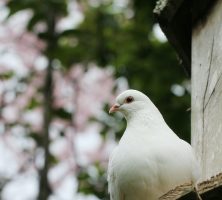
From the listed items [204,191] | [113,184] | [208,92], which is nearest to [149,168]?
[113,184]

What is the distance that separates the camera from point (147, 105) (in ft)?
15.2

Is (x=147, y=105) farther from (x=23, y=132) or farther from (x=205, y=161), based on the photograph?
(x=23, y=132)

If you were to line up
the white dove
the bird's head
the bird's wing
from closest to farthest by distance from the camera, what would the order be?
the white dove < the bird's wing < the bird's head

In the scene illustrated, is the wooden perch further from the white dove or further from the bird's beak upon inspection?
the bird's beak

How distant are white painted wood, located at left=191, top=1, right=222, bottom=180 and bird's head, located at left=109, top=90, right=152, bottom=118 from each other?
0.43 m

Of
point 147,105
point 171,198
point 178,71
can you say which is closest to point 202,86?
point 147,105

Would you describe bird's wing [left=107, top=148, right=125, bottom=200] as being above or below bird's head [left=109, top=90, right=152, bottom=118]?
below

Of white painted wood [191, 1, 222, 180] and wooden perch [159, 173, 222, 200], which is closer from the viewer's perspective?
wooden perch [159, 173, 222, 200]

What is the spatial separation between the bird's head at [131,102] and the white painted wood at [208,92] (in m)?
0.43

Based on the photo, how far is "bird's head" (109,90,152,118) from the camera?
4.63 metres

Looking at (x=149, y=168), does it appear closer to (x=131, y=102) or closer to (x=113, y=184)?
(x=113, y=184)

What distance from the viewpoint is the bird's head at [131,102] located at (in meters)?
4.63

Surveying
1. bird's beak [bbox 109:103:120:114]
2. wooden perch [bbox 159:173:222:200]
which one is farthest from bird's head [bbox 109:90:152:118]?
wooden perch [bbox 159:173:222:200]

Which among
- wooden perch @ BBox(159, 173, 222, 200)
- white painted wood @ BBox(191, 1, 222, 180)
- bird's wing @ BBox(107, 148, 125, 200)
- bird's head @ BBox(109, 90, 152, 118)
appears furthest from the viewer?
bird's head @ BBox(109, 90, 152, 118)
